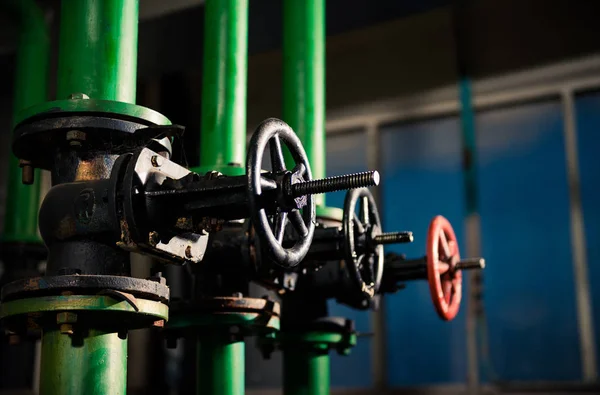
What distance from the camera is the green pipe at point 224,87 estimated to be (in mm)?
1416

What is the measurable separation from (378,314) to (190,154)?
2.76ft

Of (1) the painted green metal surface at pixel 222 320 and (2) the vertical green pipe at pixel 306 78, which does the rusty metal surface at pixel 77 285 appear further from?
(2) the vertical green pipe at pixel 306 78

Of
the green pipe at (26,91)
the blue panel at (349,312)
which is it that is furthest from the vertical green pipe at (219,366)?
the blue panel at (349,312)

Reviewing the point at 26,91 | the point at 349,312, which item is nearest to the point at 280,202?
the point at 26,91

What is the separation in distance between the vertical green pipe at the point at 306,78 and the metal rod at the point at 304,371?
1.04 feet

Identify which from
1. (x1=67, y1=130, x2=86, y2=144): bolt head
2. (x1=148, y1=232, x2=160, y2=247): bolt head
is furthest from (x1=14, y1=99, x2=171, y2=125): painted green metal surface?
(x1=148, y1=232, x2=160, y2=247): bolt head

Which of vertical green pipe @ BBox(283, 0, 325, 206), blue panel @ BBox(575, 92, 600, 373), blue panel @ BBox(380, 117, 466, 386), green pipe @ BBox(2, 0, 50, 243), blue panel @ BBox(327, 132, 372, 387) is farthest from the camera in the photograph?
blue panel @ BBox(327, 132, 372, 387)

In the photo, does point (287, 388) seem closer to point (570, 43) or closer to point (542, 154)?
point (542, 154)

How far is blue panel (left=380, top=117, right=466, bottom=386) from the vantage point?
8.09 ft

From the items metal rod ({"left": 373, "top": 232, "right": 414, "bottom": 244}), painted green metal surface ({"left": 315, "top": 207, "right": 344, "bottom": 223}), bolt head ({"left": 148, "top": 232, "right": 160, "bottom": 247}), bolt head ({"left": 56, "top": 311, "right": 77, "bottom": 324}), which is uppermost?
painted green metal surface ({"left": 315, "top": 207, "right": 344, "bottom": 223})

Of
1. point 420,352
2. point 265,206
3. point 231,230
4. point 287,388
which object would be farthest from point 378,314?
point 265,206

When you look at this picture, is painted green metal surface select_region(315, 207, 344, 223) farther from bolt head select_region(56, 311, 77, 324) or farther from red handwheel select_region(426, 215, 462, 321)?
bolt head select_region(56, 311, 77, 324)

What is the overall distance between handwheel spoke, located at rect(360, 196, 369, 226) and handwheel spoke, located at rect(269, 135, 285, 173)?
1.41ft

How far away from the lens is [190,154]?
247 cm
